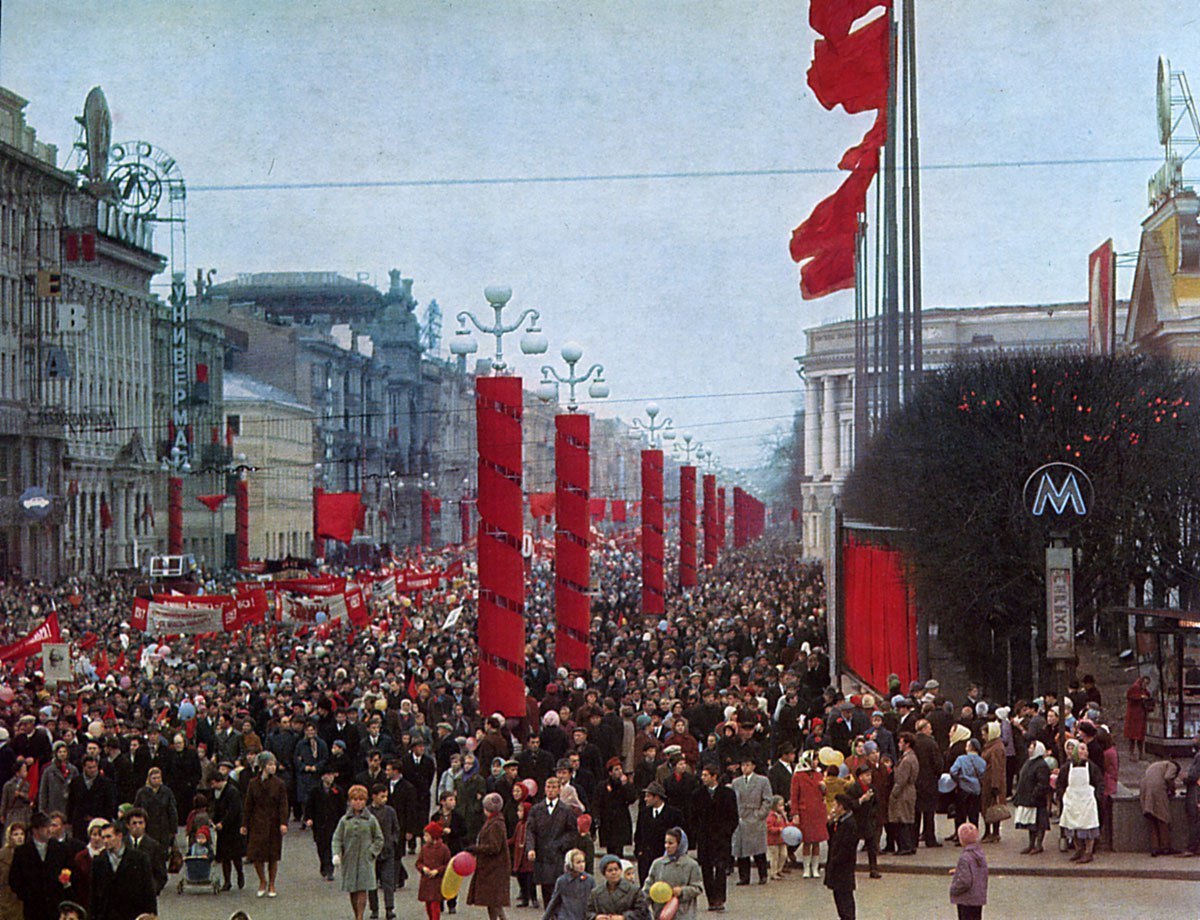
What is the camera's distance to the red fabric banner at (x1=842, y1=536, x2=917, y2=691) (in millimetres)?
31172

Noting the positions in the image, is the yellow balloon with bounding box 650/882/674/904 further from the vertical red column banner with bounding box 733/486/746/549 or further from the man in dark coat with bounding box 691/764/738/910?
the vertical red column banner with bounding box 733/486/746/549

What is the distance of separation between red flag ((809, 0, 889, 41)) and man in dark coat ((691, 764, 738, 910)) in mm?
17688

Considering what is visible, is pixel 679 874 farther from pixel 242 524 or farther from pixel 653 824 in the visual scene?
pixel 242 524

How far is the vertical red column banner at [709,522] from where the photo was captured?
236ft

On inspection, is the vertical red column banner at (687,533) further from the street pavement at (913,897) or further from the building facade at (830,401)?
the street pavement at (913,897)

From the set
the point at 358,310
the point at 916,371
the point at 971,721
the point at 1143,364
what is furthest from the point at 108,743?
the point at 358,310

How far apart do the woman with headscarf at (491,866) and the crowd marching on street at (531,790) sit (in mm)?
16

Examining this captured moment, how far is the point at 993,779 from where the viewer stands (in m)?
17.0

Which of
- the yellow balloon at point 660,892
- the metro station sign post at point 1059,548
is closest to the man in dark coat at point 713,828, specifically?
the yellow balloon at point 660,892

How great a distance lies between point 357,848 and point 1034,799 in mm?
5718

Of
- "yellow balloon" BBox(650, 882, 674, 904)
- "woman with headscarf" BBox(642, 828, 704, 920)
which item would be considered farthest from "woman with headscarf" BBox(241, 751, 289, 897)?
"yellow balloon" BBox(650, 882, 674, 904)

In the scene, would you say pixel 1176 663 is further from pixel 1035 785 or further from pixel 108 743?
pixel 108 743

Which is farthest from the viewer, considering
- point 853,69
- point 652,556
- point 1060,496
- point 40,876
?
point 652,556

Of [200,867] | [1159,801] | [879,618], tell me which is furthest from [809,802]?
[879,618]
